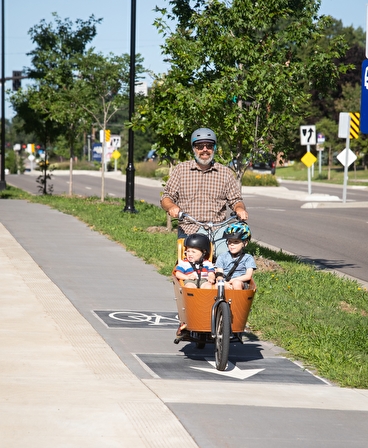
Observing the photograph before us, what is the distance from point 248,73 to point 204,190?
620 centimetres

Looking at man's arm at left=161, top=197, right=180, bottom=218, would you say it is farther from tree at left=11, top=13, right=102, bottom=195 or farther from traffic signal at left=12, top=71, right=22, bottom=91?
traffic signal at left=12, top=71, right=22, bottom=91

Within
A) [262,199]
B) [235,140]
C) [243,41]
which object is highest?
[243,41]

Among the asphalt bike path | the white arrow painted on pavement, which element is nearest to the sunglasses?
the asphalt bike path

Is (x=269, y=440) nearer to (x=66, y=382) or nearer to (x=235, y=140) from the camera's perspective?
(x=66, y=382)

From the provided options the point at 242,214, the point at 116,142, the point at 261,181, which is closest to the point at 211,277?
the point at 242,214

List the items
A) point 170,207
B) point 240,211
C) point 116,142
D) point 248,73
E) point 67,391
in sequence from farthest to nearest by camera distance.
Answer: point 116,142 < point 248,73 < point 170,207 < point 240,211 < point 67,391

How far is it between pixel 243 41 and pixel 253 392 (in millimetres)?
8560

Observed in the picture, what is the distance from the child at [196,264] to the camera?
7.93 metres

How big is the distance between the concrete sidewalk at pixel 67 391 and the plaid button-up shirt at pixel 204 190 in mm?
1533

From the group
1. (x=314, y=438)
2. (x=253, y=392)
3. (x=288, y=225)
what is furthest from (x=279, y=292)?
(x=288, y=225)

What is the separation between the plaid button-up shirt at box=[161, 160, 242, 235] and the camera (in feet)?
27.9

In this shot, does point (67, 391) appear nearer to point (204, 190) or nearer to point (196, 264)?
point (196, 264)

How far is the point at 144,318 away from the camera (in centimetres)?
983

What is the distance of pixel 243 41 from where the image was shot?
14.3 metres
